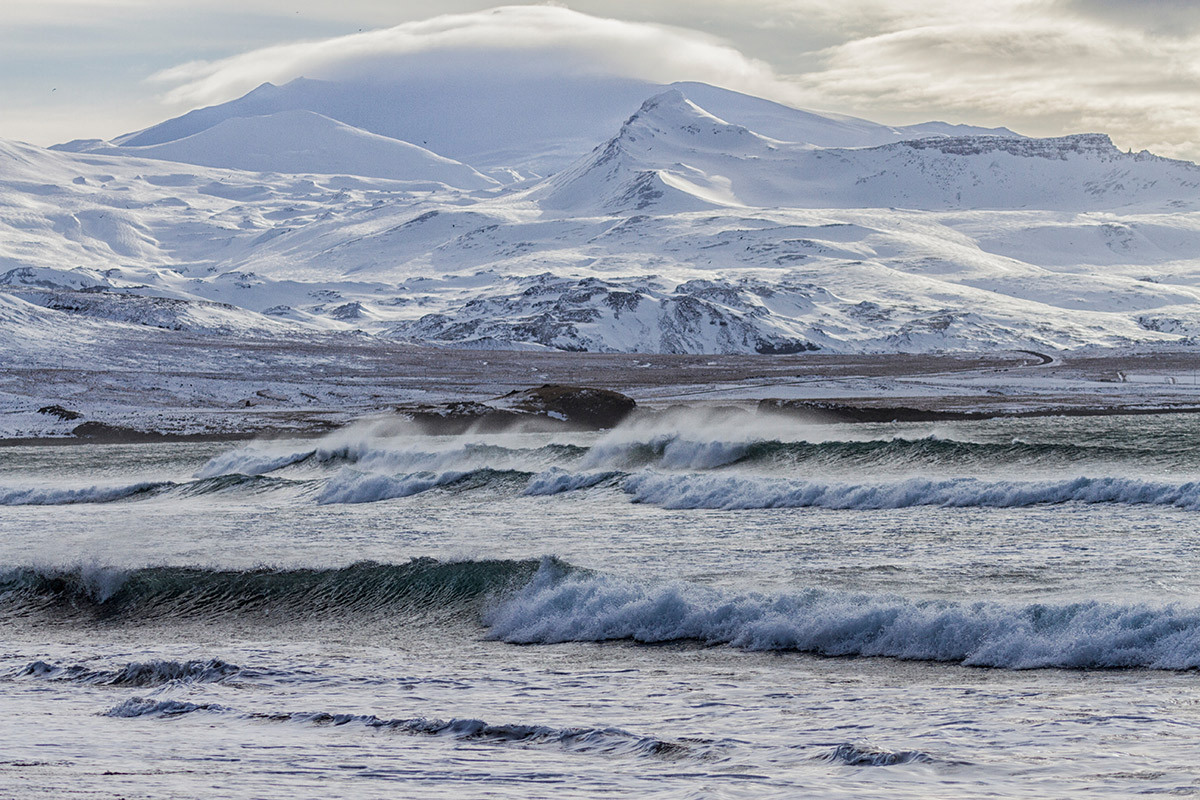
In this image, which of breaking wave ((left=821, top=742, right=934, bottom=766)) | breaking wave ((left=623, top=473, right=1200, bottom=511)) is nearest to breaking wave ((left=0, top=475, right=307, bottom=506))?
breaking wave ((left=623, top=473, right=1200, bottom=511))

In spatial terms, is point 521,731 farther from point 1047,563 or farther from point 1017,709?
point 1047,563

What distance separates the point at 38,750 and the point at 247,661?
5.13 m

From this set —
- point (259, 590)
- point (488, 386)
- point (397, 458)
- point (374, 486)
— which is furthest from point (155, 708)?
point (488, 386)

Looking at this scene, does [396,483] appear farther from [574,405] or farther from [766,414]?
[766,414]

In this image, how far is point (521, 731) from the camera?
13.4 meters

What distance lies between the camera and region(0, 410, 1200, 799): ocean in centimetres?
1192

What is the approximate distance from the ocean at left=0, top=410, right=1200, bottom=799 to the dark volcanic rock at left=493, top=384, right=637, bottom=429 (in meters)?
26.4

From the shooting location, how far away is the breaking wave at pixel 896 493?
27.8 m

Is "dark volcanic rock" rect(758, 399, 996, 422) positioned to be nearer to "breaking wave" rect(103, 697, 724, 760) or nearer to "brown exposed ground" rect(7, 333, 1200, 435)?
"brown exposed ground" rect(7, 333, 1200, 435)

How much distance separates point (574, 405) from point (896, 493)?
35613mm

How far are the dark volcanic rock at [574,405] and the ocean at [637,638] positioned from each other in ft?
86.7

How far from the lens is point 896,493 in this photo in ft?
98.9

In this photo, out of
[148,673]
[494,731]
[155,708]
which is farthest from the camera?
[148,673]

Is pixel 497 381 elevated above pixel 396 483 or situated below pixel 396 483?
below
